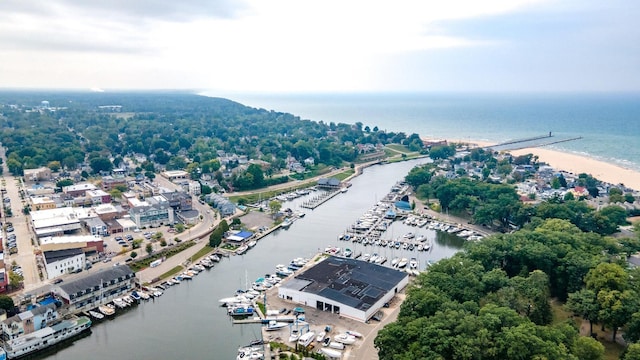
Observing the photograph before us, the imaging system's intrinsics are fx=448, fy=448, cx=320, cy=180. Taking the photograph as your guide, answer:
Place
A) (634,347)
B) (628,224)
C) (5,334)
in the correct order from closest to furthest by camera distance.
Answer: (634,347) < (5,334) < (628,224)

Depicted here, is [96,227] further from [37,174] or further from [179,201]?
[37,174]

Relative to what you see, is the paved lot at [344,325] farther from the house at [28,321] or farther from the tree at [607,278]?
the house at [28,321]

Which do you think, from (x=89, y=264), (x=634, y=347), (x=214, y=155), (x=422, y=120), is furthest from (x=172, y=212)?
(x=422, y=120)

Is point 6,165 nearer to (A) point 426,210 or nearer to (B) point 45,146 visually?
(B) point 45,146

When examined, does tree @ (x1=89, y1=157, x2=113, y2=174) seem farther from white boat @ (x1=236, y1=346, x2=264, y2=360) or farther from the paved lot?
white boat @ (x1=236, y1=346, x2=264, y2=360)

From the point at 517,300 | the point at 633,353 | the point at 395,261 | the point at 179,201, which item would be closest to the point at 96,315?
the point at 179,201

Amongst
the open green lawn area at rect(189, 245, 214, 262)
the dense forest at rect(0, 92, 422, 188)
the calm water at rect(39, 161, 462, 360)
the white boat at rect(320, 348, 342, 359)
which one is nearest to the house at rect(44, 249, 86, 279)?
the calm water at rect(39, 161, 462, 360)
